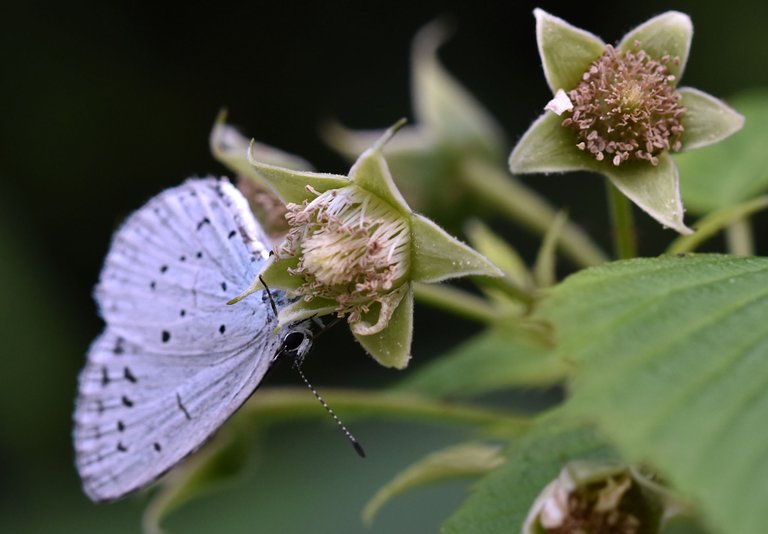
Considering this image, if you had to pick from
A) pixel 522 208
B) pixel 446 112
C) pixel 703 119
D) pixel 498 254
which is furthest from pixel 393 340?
pixel 446 112

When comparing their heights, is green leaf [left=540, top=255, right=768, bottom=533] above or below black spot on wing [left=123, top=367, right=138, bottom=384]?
above

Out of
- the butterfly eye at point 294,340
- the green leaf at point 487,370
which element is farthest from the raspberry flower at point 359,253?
the green leaf at point 487,370

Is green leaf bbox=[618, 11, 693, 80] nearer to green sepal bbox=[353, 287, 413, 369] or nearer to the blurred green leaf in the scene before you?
green sepal bbox=[353, 287, 413, 369]

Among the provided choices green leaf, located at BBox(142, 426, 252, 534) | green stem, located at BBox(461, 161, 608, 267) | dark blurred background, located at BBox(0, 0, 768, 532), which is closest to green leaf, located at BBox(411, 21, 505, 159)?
green stem, located at BBox(461, 161, 608, 267)

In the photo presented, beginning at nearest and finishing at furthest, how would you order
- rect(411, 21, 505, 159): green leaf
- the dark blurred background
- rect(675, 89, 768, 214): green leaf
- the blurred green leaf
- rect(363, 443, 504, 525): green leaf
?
rect(363, 443, 504, 525): green leaf < the blurred green leaf < rect(675, 89, 768, 214): green leaf < rect(411, 21, 505, 159): green leaf < the dark blurred background

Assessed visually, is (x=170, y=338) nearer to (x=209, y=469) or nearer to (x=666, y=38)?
(x=209, y=469)

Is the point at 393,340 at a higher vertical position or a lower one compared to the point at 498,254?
higher
